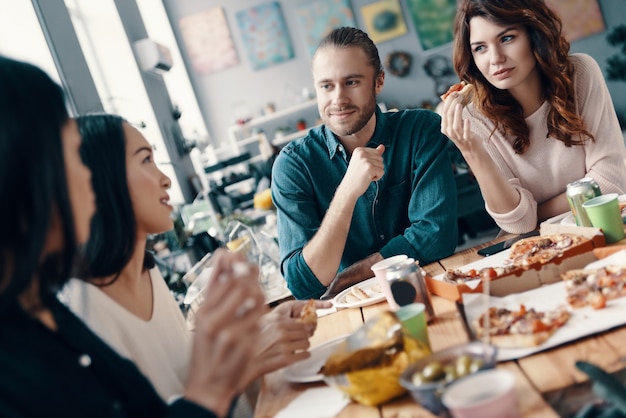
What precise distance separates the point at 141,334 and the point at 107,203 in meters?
0.29

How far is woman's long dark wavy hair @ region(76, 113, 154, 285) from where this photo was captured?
4.42ft

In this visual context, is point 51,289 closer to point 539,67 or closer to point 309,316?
point 309,316

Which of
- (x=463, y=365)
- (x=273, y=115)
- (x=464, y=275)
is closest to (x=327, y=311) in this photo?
(x=464, y=275)

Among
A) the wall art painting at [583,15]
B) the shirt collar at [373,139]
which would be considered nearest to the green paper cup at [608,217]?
the shirt collar at [373,139]

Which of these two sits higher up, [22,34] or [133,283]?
[22,34]

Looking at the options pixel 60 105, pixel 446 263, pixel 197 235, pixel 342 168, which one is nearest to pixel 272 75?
pixel 197 235

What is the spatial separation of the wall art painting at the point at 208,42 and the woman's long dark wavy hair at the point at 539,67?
6380mm

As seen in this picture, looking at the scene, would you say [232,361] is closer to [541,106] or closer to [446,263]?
[446,263]

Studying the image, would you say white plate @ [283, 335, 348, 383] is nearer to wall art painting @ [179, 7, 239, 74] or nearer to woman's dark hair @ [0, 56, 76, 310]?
woman's dark hair @ [0, 56, 76, 310]

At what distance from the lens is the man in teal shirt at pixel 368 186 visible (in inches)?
79.1

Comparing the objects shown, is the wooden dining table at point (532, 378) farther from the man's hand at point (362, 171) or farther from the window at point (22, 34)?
the window at point (22, 34)

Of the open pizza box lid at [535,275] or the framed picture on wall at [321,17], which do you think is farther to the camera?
the framed picture on wall at [321,17]

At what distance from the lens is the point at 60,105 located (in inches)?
34.7

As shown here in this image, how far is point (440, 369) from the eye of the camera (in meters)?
0.91
